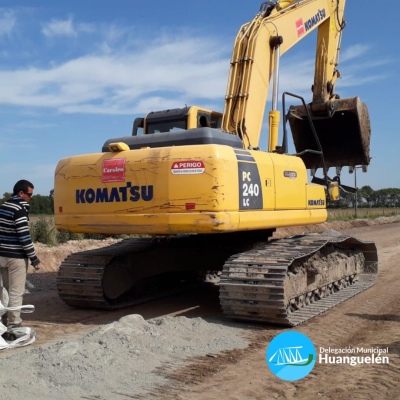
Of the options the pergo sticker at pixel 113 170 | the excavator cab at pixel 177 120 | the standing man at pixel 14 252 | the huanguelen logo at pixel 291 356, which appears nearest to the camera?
the huanguelen logo at pixel 291 356

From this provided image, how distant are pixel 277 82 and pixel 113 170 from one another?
2858 mm

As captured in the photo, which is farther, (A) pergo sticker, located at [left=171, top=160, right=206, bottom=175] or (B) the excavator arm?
(B) the excavator arm

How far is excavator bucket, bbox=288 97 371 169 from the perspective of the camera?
990 cm

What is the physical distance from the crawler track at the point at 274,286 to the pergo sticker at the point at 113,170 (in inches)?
69.6

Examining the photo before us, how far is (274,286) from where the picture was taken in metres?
6.45

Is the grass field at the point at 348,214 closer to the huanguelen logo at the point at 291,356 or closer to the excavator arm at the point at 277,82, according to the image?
the excavator arm at the point at 277,82

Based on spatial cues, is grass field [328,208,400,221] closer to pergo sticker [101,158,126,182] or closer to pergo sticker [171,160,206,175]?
pergo sticker [101,158,126,182]

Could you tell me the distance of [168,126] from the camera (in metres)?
8.20

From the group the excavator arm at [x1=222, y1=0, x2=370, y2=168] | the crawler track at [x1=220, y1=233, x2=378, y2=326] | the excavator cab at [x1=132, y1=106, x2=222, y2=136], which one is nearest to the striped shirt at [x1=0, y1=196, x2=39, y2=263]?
the crawler track at [x1=220, y1=233, x2=378, y2=326]

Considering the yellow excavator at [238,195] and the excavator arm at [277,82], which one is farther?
the excavator arm at [277,82]

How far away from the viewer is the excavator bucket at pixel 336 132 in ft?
32.5

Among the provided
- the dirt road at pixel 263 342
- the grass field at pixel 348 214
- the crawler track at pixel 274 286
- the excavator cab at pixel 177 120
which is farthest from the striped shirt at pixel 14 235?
the grass field at pixel 348 214

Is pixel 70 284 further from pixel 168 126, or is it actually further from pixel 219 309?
pixel 168 126

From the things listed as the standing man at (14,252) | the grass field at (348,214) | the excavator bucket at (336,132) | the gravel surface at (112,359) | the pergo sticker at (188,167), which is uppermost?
the excavator bucket at (336,132)
